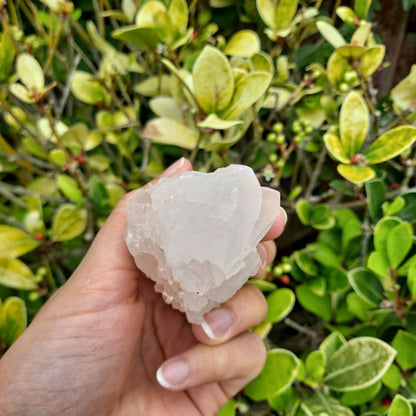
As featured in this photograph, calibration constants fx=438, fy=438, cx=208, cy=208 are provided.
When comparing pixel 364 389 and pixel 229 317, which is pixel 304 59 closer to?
pixel 229 317

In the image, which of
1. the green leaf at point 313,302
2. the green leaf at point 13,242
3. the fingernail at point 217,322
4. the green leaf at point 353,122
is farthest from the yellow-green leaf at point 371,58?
the green leaf at point 13,242

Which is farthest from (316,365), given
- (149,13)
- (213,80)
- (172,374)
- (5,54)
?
(5,54)

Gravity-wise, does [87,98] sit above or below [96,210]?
above

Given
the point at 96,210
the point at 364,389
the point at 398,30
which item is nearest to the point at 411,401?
the point at 364,389

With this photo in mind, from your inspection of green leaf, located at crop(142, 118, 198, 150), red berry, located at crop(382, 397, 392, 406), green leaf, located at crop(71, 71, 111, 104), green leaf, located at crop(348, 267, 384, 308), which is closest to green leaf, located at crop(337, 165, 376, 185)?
green leaf, located at crop(348, 267, 384, 308)

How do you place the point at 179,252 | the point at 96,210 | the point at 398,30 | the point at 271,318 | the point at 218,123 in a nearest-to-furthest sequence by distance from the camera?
the point at 179,252 → the point at 218,123 → the point at 271,318 → the point at 96,210 → the point at 398,30

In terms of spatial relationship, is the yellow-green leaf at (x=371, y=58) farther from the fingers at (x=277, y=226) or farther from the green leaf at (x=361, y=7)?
the fingers at (x=277, y=226)
